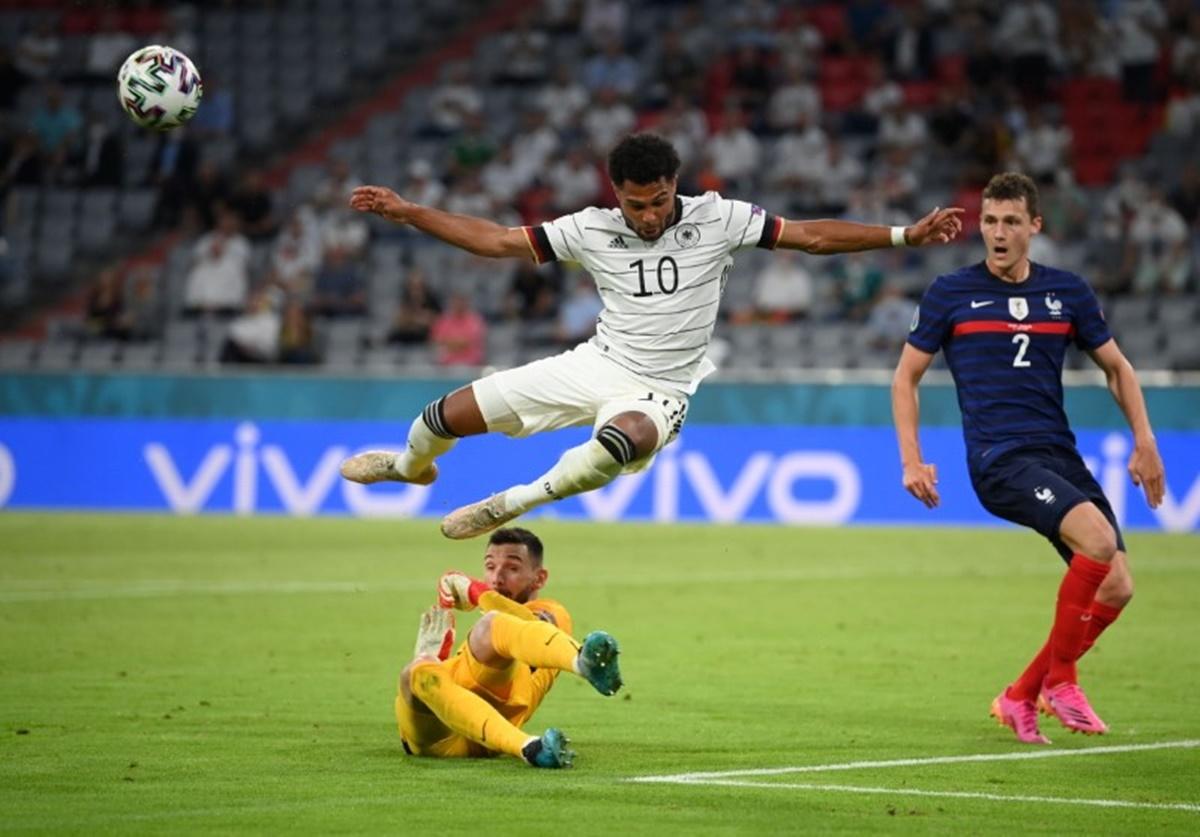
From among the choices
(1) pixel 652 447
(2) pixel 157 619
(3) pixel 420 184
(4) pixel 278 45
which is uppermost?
(4) pixel 278 45

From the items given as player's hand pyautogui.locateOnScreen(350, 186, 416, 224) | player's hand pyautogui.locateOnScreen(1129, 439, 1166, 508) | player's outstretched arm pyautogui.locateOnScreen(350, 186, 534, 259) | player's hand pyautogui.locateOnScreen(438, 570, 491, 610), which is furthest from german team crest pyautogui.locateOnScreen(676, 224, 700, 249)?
player's hand pyautogui.locateOnScreen(1129, 439, 1166, 508)

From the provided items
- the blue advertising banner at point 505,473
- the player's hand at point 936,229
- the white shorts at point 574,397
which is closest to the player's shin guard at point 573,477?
the white shorts at point 574,397

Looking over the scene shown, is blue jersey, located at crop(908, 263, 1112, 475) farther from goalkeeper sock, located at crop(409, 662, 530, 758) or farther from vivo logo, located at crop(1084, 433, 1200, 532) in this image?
vivo logo, located at crop(1084, 433, 1200, 532)

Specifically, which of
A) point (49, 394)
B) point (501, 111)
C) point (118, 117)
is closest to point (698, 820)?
point (49, 394)

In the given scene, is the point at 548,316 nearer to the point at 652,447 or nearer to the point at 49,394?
the point at 49,394

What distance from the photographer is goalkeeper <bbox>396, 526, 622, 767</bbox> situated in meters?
8.45

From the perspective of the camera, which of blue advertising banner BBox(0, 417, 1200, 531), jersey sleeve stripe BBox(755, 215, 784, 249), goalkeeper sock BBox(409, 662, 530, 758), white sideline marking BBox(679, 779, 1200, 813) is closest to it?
white sideline marking BBox(679, 779, 1200, 813)

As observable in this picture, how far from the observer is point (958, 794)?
26.9ft

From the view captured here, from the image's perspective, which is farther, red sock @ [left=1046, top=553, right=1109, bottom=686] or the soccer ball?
→ the soccer ball

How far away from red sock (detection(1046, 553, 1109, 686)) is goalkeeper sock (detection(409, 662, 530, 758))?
8.43ft

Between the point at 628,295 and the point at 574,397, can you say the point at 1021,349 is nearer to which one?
the point at 628,295

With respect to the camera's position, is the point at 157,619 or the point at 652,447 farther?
the point at 157,619

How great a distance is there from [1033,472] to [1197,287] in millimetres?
15957

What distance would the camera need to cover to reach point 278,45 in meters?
33.1
